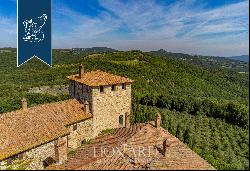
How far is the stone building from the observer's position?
67.2 ft

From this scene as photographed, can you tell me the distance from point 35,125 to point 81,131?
385 centimetres

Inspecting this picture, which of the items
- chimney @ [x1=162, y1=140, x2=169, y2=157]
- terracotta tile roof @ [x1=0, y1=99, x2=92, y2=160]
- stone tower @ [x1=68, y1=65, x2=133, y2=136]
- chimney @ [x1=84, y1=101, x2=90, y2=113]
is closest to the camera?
chimney @ [x1=162, y1=140, x2=169, y2=157]

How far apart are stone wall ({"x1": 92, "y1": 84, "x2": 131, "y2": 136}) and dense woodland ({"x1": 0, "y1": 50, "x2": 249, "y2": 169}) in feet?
22.2

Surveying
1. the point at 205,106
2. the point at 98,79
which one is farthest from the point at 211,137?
the point at 205,106

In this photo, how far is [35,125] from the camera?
22.8 m

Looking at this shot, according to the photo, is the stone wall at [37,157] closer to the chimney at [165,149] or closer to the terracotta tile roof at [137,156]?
the terracotta tile roof at [137,156]

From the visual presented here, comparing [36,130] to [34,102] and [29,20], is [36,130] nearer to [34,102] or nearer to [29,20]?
[29,20]

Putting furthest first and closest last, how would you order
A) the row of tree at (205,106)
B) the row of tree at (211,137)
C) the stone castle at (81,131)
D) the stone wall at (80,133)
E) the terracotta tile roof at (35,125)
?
the row of tree at (205,106), the row of tree at (211,137), the stone wall at (80,133), the terracotta tile roof at (35,125), the stone castle at (81,131)

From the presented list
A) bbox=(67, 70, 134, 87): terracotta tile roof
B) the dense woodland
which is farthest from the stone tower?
the dense woodland

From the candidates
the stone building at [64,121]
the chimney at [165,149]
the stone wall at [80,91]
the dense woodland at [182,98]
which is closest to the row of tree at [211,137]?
the dense woodland at [182,98]

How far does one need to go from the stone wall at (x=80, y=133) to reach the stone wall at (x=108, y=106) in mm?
472

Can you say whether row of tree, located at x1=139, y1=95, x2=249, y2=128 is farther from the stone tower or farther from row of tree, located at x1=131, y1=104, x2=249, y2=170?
the stone tower

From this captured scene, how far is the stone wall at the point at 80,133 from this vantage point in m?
24.2

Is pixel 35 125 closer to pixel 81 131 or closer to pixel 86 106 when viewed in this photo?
pixel 81 131
